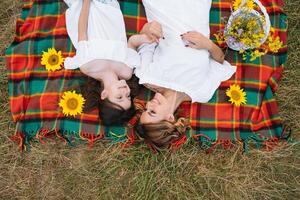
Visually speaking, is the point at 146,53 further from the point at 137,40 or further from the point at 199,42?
the point at 199,42

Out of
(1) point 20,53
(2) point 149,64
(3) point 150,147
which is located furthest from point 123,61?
(1) point 20,53

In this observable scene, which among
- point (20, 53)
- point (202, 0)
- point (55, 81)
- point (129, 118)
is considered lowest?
point (129, 118)

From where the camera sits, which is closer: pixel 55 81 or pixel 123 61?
pixel 123 61

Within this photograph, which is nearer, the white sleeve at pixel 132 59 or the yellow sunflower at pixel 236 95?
the white sleeve at pixel 132 59

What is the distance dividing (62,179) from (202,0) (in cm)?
166

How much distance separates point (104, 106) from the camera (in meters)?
2.69

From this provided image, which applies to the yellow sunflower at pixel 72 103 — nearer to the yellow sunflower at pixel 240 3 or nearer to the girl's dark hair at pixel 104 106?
the girl's dark hair at pixel 104 106

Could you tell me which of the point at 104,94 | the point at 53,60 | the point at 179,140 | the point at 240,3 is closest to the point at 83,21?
the point at 53,60

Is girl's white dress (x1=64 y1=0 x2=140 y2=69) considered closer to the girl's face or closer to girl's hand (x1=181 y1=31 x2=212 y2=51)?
the girl's face

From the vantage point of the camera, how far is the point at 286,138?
2.98m

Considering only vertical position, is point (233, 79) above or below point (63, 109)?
above

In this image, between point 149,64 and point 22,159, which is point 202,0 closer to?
point 149,64

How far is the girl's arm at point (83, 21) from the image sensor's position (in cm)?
281

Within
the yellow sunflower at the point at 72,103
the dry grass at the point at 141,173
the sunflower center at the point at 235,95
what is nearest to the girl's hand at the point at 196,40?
the sunflower center at the point at 235,95
